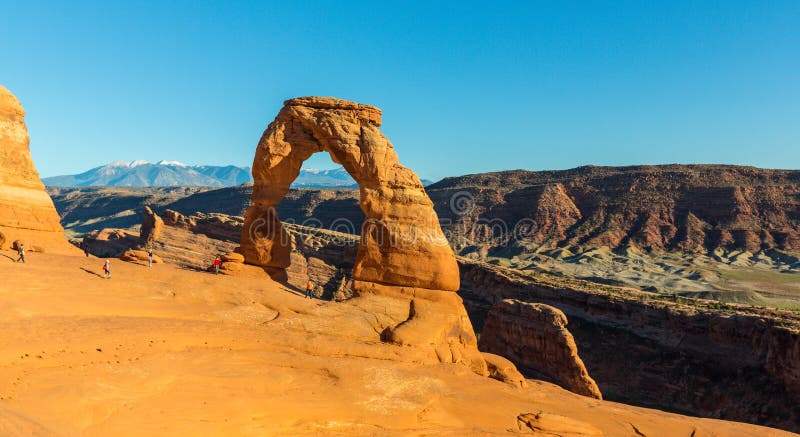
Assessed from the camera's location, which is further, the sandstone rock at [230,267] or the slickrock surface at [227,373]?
the sandstone rock at [230,267]

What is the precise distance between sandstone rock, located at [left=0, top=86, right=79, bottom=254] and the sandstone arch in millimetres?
9533

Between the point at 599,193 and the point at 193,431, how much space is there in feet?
336

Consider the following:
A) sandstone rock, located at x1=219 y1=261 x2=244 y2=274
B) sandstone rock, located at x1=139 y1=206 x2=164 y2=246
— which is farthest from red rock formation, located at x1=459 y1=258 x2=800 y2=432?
sandstone rock, located at x1=139 y1=206 x2=164 y2=246

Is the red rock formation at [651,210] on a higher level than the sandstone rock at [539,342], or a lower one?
higher

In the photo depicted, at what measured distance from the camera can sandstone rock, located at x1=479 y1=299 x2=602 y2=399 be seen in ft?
83.5

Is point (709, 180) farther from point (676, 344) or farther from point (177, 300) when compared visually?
point (177, 300)

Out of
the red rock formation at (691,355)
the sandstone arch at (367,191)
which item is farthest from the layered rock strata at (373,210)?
the red rock formation at (691,355)

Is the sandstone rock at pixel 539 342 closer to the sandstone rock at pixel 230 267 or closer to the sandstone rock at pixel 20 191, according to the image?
the sandstone rock at pixel 230 267

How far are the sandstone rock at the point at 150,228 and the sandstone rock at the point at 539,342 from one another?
34755 mm

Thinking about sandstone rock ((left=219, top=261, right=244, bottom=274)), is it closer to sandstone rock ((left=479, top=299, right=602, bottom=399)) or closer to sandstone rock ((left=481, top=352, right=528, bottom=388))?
sandstone rock ((left=481, top=352, right=528, bottom=388))

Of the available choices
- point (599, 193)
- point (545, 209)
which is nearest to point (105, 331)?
point (545, 209)

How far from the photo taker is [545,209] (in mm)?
98125

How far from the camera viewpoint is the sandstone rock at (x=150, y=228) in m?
48.0

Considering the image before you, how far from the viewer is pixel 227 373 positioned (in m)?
11.4
